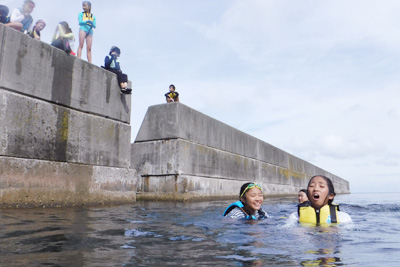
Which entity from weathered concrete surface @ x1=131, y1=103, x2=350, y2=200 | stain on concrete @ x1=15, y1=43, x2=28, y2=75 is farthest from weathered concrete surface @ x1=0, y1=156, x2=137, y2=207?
weathered concrete surface @ x1=131, y1=103, x2=350, y2=200

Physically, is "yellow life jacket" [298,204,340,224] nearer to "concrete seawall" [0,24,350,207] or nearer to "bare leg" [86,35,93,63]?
"concrete seawall" [0,24,350,207]

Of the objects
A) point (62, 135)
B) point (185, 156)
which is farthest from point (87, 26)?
point (185, 156)

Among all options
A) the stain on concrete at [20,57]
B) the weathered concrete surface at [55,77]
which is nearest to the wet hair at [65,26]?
the weathered concrete surface at [55,77]

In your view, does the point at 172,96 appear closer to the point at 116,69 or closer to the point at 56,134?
the point at 116,69

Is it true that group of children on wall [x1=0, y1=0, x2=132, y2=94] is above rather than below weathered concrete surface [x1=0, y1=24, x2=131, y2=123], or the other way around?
above

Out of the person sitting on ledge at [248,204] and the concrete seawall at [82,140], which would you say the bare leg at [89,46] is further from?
the person sitting on ledge at [248,204]

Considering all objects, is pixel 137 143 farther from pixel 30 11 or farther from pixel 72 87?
pixel 30 11

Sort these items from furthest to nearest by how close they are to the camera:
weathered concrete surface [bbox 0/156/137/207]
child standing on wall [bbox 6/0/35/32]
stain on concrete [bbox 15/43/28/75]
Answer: child standing on wall [bbox 6/0/35/32]
stain on concrete [bbox 15/43/28/75]
weathered concrete surface [bbox 0/156/137/207]

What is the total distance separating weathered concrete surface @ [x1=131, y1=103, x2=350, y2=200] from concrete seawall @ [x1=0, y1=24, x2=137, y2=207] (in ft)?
5.65

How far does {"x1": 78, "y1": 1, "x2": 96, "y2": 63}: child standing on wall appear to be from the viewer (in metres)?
8.15

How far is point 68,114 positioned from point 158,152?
3.56m

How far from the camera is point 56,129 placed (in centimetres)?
638

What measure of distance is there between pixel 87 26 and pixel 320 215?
674 cm

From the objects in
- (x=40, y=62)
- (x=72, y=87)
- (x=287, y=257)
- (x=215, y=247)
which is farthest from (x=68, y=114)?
(x=287, y=257)
